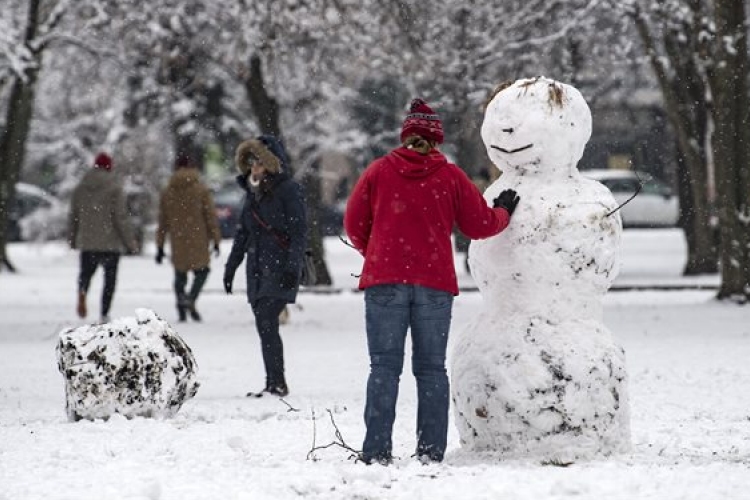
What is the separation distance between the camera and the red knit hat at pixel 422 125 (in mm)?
6934

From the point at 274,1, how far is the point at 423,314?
11.8 m

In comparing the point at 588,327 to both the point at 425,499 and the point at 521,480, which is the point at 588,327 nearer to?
the point at 521,480

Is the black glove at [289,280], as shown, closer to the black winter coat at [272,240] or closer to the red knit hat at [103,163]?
the black winter coat at [272,240]

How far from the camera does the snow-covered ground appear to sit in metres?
6.20

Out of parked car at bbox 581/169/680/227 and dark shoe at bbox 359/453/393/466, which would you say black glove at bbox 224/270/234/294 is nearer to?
dark shoe at bbox 359/453/393/466

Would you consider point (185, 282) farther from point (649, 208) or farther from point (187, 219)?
point (649, 208)

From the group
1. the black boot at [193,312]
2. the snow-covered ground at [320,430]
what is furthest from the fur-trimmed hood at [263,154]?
the black boot at [193,312]

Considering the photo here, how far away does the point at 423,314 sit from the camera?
269 inches

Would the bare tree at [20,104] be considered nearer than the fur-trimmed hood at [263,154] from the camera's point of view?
No

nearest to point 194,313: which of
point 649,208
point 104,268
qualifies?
point 104,268

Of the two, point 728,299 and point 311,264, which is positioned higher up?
point 311,264

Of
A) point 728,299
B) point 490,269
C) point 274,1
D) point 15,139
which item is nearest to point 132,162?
point 15,139

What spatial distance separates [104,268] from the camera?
15.5 metres

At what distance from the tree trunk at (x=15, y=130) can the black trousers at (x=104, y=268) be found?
8711mm
